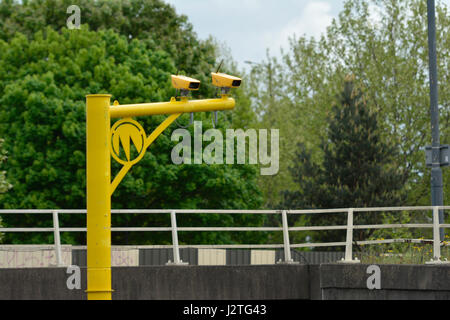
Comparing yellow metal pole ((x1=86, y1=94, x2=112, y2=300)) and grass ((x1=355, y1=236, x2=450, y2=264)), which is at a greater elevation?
yellow metal pole ((x1=86, y1=94, x2=112, y2=300))

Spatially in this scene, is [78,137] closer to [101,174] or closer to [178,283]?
[178,283]

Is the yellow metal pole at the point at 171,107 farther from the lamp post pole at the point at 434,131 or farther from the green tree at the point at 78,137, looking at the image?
the green tree at the point at 78,137

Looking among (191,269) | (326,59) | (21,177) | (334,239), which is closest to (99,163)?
(191,269)

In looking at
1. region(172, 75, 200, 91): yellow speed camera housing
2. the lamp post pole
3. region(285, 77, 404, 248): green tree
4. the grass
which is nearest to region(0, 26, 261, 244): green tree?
region(285, 77, 404, 248): green tree

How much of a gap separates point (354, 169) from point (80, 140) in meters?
10.2

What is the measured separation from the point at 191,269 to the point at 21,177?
62.9ft

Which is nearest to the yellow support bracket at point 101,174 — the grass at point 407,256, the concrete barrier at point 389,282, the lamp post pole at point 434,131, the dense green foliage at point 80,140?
the concrete barrier at point 389,282

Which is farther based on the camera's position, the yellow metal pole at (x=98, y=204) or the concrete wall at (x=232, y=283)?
the concrete wall at (x=232, y=283)

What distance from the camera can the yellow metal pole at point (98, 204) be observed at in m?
9.16

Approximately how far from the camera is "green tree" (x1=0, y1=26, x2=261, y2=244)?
33.3 metres

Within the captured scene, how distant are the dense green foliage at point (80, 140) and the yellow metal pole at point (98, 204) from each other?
23.6 meters

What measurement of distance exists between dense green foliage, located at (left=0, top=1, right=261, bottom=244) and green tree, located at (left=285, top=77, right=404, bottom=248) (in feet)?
11.7

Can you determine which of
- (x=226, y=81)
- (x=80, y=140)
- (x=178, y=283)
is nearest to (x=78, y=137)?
(x=80, y=140)

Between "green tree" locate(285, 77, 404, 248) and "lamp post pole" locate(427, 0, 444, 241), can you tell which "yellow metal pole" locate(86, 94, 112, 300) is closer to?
"lamp post pole" locate(427, 0, 444, 241)
